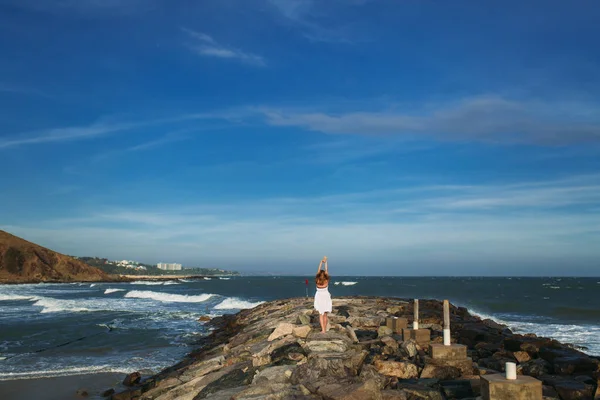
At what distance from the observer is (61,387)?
12156 mm

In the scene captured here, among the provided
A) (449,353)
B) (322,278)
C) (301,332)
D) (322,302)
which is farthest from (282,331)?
A: (449,353)

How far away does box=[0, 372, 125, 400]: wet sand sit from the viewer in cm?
1138

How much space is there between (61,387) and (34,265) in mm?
113436

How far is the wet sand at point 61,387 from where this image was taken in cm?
1138

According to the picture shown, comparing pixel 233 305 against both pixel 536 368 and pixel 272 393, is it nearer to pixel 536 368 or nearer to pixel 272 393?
pixel 536 368

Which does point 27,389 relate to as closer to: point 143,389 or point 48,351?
point 143,389

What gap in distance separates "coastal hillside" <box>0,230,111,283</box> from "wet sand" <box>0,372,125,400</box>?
99.6m

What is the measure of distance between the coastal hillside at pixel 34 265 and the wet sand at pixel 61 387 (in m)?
99.6

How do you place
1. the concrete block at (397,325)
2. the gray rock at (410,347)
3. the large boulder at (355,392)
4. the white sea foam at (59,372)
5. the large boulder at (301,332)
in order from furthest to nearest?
the white sea foam at (59,372)
the concrete block at (397,325)
the large boulder at (301,332)
the gray rock at (410,347)
the large boulder at (355,392)

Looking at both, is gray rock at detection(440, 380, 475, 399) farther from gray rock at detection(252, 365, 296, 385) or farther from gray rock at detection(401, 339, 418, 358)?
gray rock at detection(252, 365, 296, 385)

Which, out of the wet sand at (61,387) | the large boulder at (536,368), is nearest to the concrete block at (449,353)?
the large boulder at (536,368)

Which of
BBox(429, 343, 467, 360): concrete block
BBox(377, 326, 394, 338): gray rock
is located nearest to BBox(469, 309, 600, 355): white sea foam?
BBox(377, 326, 394, 338): gray rock

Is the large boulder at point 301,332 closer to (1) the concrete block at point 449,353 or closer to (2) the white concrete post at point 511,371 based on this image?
(1) the concrete block at point 449,353

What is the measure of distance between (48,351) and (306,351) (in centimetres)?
1254
